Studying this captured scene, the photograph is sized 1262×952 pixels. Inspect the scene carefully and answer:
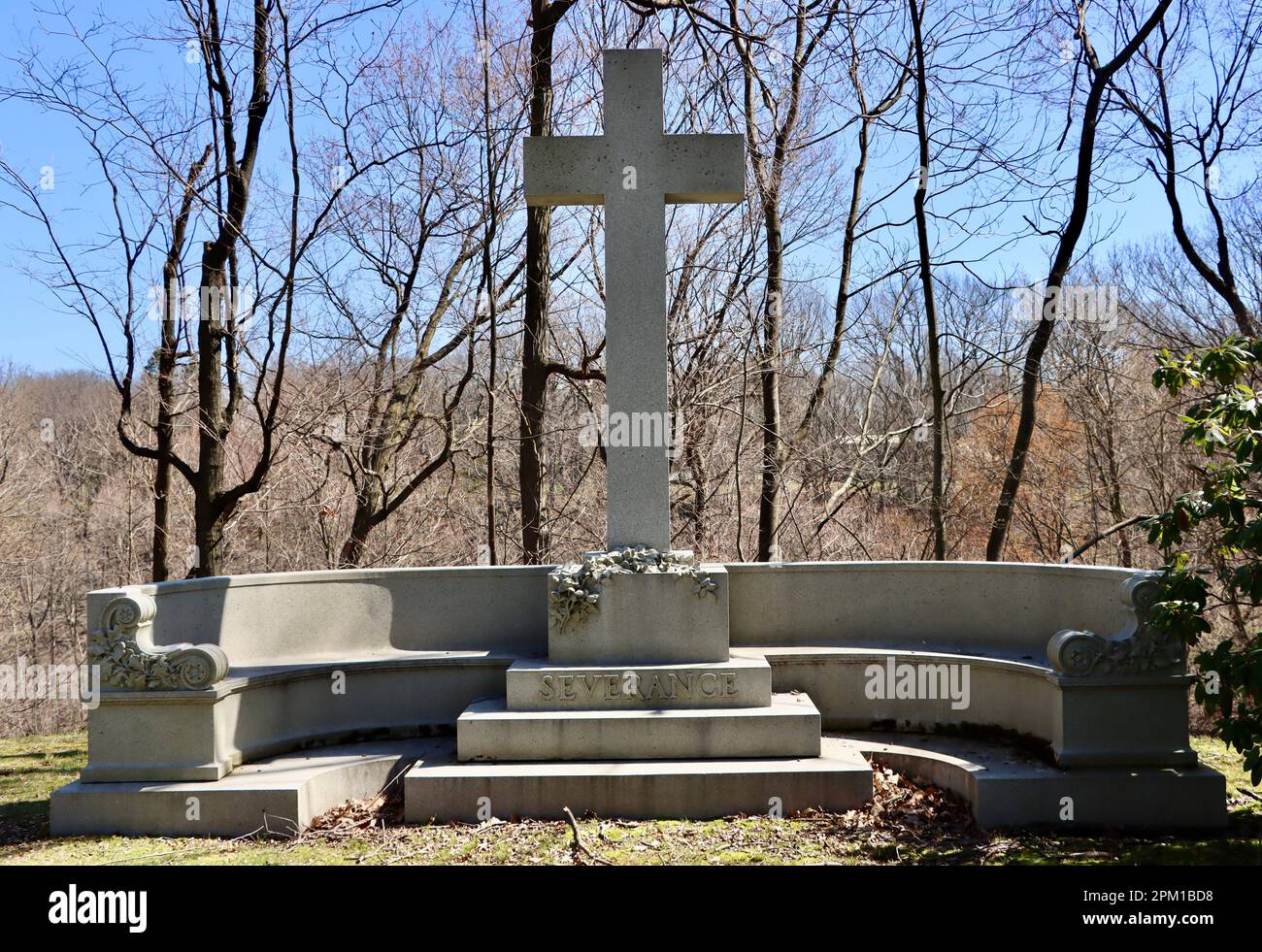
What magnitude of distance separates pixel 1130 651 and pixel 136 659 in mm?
6359

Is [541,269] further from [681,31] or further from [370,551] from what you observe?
[370,551]

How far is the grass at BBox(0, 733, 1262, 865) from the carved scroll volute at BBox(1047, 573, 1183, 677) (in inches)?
39.2

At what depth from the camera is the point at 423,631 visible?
8.00 meters

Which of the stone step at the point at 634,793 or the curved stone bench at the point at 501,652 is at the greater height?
the curved stone bench at the point at 501,652

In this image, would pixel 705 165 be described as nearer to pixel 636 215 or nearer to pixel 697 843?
pixel 636 215

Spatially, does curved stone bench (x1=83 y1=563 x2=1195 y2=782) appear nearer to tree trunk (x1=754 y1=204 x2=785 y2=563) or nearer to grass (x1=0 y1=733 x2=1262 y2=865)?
grass (x1=0 y1=733 x2=1262 y2=865)

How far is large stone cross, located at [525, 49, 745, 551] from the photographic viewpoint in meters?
7.16

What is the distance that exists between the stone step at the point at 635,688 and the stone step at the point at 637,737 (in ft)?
0.62

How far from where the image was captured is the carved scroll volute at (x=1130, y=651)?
234 inches

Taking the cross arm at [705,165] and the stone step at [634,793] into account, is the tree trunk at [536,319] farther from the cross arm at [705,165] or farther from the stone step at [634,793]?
the stone step at [634,793]

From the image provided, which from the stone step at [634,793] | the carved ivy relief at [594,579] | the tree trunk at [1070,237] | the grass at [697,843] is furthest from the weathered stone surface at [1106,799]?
the tree trunk at [1070,237]
